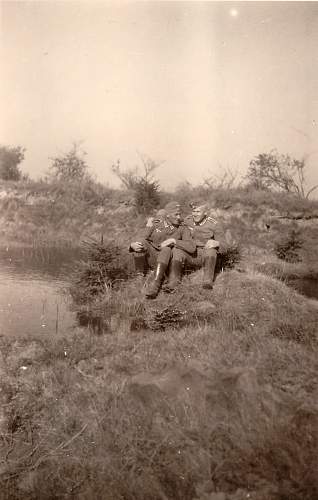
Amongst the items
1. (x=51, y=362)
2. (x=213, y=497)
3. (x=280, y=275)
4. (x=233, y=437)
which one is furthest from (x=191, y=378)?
(x=280, y=275)

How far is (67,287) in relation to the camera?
9.38 metres

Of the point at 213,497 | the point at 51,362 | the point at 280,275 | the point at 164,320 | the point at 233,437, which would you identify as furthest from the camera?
the point at 280,275

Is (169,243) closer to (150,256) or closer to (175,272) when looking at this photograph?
(175,272)

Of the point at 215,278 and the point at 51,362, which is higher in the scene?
the point at 215,278

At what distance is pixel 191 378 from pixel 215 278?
16.5ft

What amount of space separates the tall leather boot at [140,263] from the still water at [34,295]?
5.16 ft

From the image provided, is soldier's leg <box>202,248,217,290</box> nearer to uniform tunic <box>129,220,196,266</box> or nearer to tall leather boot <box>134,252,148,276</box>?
uniform tunic <box>129,220,196,266</box>

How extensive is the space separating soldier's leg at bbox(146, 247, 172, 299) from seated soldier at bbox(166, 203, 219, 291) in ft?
0.56

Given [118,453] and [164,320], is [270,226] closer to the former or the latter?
[164,320]

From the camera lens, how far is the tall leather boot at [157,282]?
8.19 metres

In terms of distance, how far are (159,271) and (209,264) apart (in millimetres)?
1109

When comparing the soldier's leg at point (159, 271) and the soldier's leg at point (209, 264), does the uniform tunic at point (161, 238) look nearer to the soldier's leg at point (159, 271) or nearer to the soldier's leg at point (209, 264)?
the soldier's leg at point (159, 271)

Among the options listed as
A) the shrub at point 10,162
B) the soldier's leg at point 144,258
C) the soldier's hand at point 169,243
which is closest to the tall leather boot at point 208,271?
the soldier's hand at point 169,243

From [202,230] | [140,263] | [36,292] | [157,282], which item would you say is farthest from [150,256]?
[36,292]
